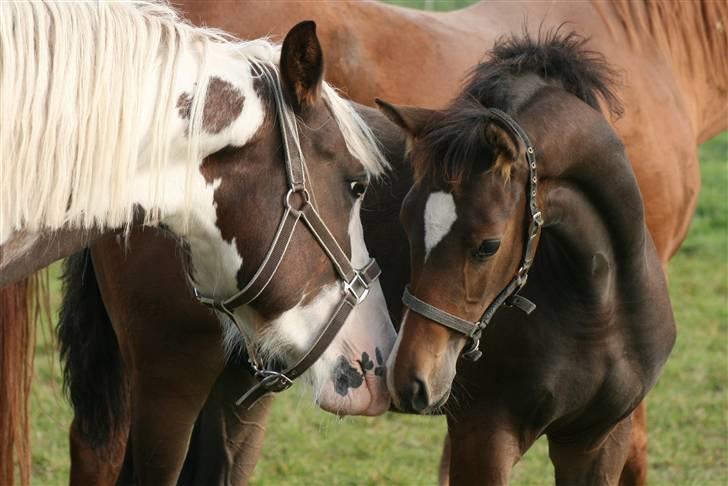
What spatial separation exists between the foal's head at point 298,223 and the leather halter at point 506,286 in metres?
0.13

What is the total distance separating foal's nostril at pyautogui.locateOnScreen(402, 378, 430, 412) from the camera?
2.93 meters

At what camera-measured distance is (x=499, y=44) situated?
3.48 metres

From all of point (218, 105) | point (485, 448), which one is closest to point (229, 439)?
point (485, 448)

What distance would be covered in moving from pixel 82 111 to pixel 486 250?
40.4 inches

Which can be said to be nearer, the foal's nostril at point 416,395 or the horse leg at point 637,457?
the foal's nostril at point 416,395

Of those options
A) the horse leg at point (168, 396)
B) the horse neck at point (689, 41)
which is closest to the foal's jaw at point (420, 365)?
the horse leg at point (168, 396)

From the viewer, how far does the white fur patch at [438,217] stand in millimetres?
2980

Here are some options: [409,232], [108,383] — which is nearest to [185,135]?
[409,232]

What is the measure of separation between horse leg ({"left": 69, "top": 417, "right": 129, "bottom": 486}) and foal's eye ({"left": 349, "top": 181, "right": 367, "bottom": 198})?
160cm

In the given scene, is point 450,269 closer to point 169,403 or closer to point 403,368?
point 403,368

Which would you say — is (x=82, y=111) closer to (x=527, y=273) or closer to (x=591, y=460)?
(x=527, y=273)

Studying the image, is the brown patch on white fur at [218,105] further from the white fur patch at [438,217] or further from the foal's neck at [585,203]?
the foal's neck at [585,203]

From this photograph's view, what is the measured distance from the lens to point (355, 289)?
9.52 ft


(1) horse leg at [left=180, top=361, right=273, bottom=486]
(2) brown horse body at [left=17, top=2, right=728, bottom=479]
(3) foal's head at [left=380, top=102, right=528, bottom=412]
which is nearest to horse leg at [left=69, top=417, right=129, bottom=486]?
(2) brown horse body at [left=17, top=2, right=728, bottom=479]
